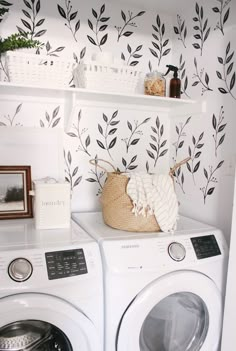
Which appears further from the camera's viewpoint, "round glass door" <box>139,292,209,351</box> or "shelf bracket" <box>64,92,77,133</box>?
"shelf bracket" <box>64,92,77,133</box>

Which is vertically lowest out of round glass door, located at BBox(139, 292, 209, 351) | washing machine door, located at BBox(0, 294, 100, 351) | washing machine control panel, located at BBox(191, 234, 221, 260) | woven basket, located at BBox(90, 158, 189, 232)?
round glass door, located at BBox(139, 292, 209, 351)

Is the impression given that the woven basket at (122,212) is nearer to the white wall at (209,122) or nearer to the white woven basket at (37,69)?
the white wall at (209,122)

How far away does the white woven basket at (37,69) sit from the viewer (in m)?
1.38

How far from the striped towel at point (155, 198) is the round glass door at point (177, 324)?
35 cm

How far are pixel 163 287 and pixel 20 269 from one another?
0.59 m

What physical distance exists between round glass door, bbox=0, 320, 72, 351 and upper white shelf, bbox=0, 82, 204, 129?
1.03 metres

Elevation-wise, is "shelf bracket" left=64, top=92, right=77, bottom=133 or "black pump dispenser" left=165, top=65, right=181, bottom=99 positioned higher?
"black pump dispenser" left=165, top=65, right=181, bottom=99

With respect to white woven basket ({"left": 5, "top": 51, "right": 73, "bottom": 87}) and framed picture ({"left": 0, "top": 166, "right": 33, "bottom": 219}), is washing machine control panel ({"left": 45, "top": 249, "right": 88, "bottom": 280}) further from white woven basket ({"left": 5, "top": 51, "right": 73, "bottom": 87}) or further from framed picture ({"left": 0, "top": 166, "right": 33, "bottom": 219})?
white woven basket ({"left": 5, "top": 51, "right": 73, "bottom": 87})

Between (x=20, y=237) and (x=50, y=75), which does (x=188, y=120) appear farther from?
(x=20, y=237)

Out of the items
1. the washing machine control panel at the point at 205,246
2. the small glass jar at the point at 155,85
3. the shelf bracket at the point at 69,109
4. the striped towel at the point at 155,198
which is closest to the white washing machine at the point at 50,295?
the striped towel at the point at 155,198

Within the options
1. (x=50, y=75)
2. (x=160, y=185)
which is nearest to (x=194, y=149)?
(x=160, y=185)

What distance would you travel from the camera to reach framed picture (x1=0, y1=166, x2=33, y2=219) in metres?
1.64

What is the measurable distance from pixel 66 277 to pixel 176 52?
1.58 metres

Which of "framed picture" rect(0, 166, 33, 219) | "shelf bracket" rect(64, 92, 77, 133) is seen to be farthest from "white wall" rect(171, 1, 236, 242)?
"framed picture" rect(0, 166, 33, 219)
